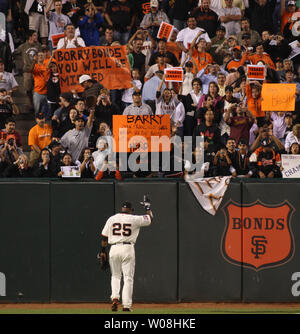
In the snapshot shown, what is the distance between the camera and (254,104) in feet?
58.3

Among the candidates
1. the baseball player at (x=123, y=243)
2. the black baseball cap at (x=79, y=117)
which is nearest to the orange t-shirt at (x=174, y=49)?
the black baseball cap at (x=79, y=117)

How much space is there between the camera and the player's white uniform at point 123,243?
13406mm

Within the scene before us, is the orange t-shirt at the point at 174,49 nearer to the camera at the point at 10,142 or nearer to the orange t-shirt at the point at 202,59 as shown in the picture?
the orange t-shirt at the point at 202,59

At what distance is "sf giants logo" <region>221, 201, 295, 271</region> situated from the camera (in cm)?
1519

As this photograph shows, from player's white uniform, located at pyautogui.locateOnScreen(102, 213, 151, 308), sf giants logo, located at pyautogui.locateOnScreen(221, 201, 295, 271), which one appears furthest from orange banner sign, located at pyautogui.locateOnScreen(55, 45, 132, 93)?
player's white uniform, located at pyautogui.locateOnScreen(102, 213, 151, 308)

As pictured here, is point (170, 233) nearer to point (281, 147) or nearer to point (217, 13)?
point (281, 147)

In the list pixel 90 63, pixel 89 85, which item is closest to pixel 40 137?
pixel 89 85

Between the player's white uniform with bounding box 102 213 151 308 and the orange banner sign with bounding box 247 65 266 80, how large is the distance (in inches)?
231

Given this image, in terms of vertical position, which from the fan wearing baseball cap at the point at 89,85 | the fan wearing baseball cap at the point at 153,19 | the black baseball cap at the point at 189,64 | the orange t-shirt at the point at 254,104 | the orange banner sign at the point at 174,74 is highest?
the fan wearing baseball cap at the point at 153,19

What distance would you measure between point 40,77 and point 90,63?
1.36 meters

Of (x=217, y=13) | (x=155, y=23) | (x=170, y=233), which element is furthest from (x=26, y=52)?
(x=170, y=233)

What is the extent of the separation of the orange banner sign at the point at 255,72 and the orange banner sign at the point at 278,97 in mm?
731

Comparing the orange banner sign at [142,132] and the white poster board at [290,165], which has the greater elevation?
the orange banner sign at [142,132]

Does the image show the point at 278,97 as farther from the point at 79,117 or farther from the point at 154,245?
the point at 154,245
